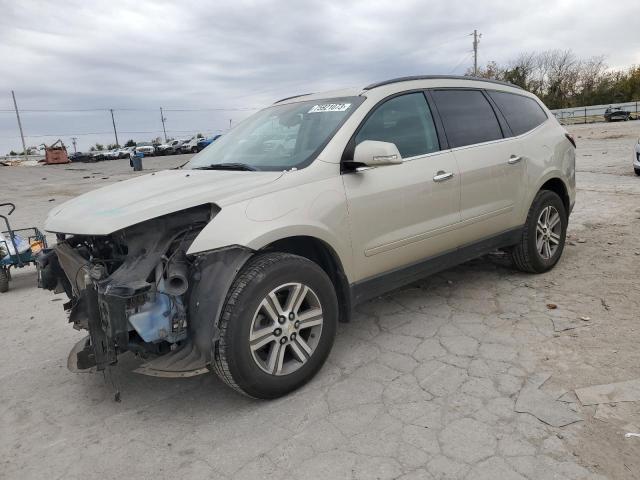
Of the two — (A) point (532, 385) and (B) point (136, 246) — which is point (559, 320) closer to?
(A) point (532, 385)

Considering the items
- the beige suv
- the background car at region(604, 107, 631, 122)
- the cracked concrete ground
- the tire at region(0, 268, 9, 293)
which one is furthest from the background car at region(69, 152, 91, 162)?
the beige suv

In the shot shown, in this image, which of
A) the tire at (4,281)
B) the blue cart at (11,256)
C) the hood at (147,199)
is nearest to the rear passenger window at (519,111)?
the hood at (147,199)

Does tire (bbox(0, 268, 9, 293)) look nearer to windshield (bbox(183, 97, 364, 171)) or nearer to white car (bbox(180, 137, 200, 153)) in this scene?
windshield (bbox(183, 97, 364, 171))

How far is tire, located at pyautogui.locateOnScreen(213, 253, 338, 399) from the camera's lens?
2.67 metres

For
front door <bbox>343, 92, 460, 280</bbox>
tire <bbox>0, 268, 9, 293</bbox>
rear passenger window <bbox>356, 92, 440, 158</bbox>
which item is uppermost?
rear passenger window <bbox>356, 92, 440, 158</bbox>

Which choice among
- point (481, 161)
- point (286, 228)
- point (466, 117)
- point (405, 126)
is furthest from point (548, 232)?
point (286, 228)

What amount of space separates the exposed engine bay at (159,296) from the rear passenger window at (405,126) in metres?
1.32

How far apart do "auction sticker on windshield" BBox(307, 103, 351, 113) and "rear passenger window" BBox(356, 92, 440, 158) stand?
20 centimetres

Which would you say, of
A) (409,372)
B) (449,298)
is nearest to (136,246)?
(409,372)

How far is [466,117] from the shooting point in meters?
4.14

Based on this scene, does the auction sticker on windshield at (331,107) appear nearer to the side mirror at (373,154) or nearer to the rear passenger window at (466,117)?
the side mirror at (373,154)

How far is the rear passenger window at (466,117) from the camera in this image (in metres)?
3.96

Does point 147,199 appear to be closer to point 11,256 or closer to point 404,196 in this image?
point 404,196

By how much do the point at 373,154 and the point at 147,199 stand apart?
4.58 feet
